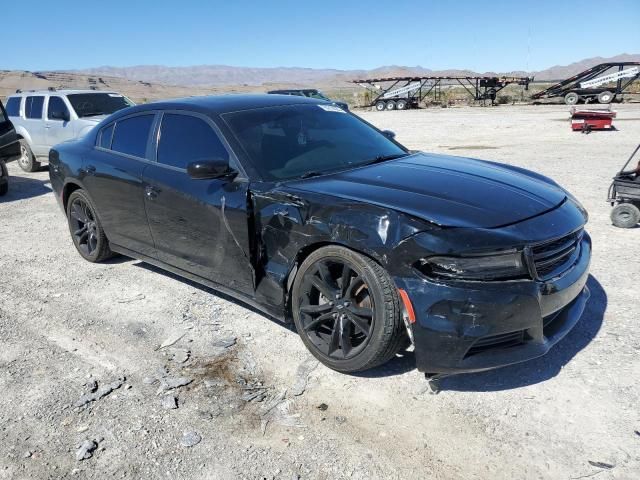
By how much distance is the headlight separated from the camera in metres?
2.72

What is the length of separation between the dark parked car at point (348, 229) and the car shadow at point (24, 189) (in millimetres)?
5668

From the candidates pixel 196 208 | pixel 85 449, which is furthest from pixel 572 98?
pixel 85 449

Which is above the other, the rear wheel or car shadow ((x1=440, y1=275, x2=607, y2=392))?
the rear wheel

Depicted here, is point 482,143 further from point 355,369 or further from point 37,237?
point 355,369

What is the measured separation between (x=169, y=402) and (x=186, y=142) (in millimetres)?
2026

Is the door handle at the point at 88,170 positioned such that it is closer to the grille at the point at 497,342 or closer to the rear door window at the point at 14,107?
the grille at the point at 497,342

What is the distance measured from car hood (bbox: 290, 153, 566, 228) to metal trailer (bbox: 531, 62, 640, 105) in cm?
2876

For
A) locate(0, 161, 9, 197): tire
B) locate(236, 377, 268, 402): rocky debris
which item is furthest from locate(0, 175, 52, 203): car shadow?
locate(236, 377, 268, 402): rocky debris

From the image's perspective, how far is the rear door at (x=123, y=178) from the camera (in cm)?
452

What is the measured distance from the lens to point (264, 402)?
3.07 m

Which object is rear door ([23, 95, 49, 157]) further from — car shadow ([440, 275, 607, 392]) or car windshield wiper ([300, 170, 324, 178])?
car shadow ([440, 275, 607, 392])

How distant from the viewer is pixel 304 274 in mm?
3295

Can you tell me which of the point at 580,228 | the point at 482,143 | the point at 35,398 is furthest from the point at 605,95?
the point at 35,398

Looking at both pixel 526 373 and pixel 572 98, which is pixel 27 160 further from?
pixel 572 98
